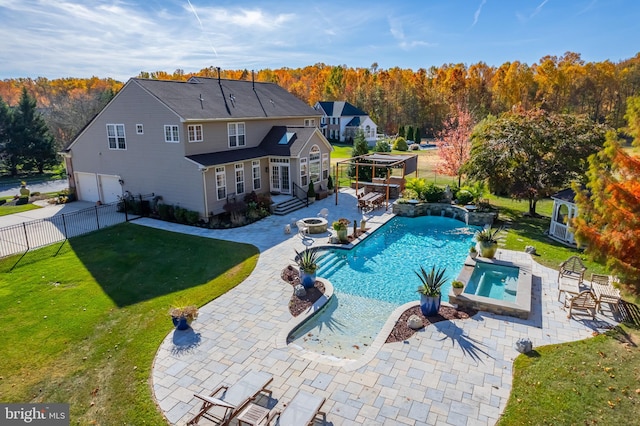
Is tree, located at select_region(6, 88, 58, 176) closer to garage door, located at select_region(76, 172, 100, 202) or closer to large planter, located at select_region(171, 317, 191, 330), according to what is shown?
garage door, located at select_region(76, 172, 100, 202)

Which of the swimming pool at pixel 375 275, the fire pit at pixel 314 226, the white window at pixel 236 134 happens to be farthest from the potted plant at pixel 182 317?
the white window at pixel 236 134

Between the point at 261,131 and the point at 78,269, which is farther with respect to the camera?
the point at 261,131

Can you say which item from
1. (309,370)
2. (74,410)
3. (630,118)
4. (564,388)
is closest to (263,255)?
(309,370)

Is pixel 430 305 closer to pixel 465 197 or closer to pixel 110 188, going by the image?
pixel 465 197

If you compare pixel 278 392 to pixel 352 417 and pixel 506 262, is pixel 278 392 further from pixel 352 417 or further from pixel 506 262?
pixel 506 262

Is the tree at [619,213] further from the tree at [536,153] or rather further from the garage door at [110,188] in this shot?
the garage door at [110,188]

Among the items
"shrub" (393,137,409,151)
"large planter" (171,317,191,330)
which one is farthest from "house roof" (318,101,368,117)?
"large planter" (171,317,191,330)
